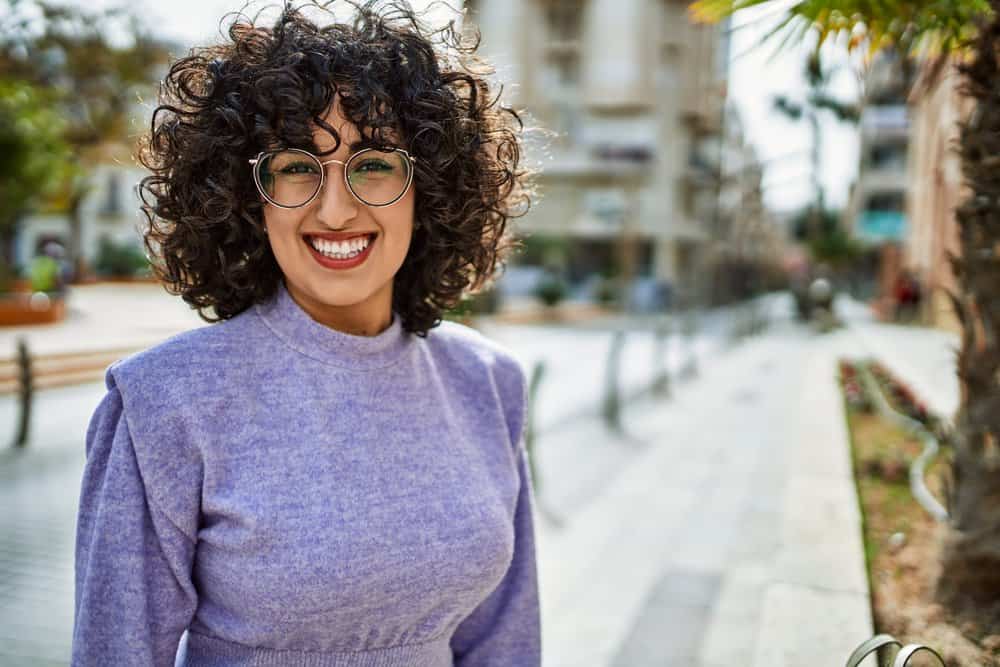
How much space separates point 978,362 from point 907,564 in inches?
38.9

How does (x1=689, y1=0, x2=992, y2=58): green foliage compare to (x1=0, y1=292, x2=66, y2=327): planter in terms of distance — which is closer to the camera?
(x1=689, y1=0, x2=992, y2=58): green foliage

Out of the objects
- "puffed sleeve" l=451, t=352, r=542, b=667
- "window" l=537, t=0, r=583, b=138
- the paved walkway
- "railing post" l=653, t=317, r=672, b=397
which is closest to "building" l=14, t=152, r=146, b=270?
"window" l=537, t=0, r=583, b=138

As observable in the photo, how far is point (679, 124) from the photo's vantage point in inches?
1861

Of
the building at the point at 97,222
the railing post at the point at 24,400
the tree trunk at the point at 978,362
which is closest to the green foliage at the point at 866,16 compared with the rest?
the tree trunk at the point at 978,362

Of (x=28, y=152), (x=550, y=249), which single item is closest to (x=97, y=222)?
(x=550, y=249)

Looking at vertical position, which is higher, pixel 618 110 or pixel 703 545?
pixel 618 110

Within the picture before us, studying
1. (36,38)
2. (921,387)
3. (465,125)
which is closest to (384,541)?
(465,125)

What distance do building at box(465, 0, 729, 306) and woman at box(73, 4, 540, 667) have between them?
3960 centimetres

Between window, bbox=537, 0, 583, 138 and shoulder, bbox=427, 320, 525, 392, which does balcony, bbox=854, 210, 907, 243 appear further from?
shoulder, bbox=427, 320, 525, 392

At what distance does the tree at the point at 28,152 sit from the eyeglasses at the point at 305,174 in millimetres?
14212

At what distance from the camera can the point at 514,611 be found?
2.03 m

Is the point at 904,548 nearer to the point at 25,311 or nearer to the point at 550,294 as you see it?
the point at 25,311

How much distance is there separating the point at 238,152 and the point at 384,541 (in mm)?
783

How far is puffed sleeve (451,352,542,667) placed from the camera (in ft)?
6.59
